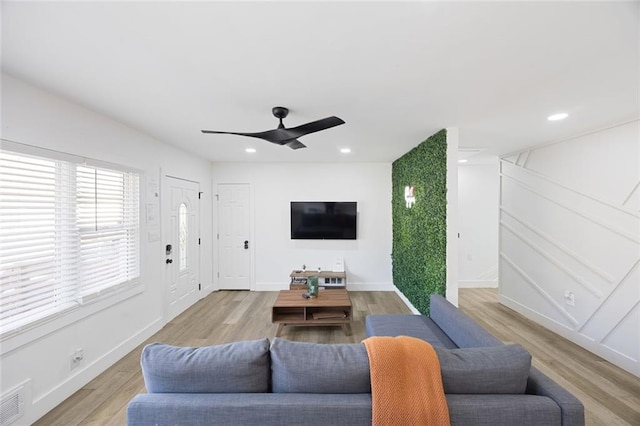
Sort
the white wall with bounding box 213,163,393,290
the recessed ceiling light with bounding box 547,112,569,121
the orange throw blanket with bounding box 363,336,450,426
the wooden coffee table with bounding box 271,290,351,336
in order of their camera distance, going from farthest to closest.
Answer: the white wall with bounding box 213,163,393,290 < the wooden coffee table with bounding box 271,290,351,336 < the recessed ceiling light with bounding box 547,112,569,121 < the orange throw blanket with bounding box 363,336,450,426

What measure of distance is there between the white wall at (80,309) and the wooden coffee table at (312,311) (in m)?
1.60

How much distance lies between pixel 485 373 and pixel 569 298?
9.89ft

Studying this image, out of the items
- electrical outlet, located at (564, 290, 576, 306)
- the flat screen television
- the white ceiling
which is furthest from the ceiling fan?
electrical outlet, located at (564, 290, 576, 306)

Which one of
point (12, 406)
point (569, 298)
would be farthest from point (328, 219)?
point (12, 406)

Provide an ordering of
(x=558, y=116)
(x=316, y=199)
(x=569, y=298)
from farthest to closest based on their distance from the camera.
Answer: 1. (x=316, y=199)
2. (x=569, y=298)
3. (x=558, y=116)

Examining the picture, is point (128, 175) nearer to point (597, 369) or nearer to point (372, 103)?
point (372, 103)

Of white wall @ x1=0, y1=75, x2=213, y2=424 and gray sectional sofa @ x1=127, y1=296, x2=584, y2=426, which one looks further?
white wall @ x1=0, y1=75, x2=213, y2=424

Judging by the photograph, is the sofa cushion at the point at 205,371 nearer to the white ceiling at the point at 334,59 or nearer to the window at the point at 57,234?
the window at the point at 57,234

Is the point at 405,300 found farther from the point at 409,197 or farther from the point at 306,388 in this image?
the point at 306,388

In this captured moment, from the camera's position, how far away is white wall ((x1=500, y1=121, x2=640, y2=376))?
254 cm

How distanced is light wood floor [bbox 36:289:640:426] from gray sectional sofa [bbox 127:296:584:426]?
53.2 inches

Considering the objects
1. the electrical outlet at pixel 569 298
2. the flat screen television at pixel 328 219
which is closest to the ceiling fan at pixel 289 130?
the flat screen television at pixel 328 219

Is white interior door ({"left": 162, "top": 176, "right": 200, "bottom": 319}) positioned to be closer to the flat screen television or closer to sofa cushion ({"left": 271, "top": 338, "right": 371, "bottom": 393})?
the flat screen television

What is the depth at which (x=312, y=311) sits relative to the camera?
11.1 feet
